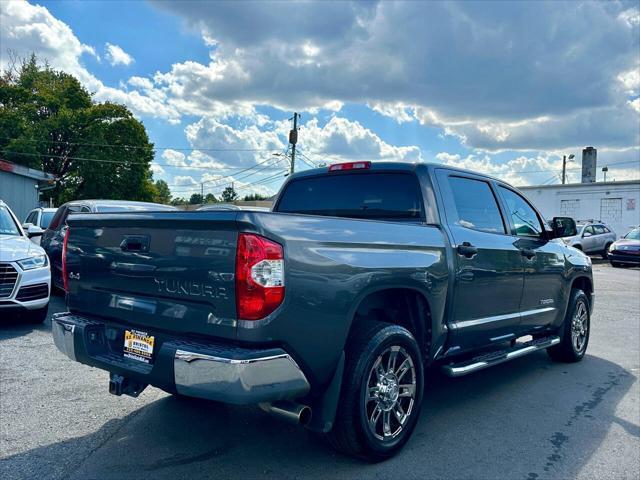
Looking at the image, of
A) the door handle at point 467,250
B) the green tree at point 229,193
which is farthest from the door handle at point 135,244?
the green tree at point 229,193

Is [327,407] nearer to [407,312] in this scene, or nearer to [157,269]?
[407,312]

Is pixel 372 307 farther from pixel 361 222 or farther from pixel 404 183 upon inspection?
pixel 404 183

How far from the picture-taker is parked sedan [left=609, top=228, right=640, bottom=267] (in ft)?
65.3

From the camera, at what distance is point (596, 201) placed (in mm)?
29828

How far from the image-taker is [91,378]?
5.06m

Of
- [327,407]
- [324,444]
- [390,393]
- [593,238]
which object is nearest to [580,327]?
[390,393]

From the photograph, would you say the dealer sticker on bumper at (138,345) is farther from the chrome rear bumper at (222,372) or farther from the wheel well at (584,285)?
the wheel well at (584,285)

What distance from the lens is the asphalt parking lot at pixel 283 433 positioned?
342 cm

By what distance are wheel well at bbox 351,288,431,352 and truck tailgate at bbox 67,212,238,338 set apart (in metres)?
1.30

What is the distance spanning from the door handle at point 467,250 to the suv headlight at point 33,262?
17.9ft

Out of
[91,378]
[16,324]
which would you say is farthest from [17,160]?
[91,378]

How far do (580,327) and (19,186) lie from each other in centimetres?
2575

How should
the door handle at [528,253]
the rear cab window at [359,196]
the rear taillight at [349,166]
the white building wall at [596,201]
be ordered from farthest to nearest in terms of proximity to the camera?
1. the white building wall at [596,201]
2. the door handle at [528,253]
3. the rear taillight at [349,166]
4. the rear cab window at [359,196]

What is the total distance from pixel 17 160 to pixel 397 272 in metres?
38.6
